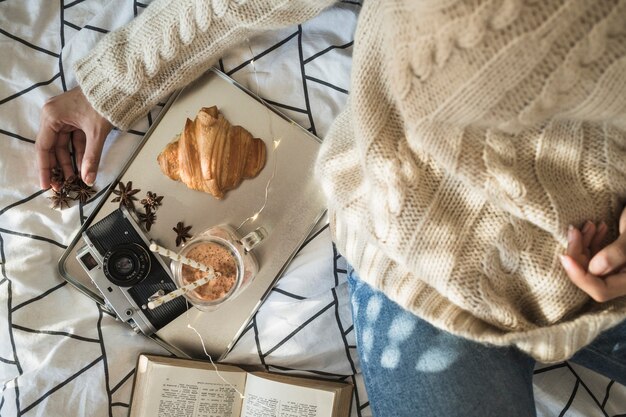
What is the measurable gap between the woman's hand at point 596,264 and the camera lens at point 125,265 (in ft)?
2.20

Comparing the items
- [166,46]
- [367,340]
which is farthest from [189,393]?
[166,46]

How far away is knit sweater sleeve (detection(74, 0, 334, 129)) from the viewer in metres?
0.80

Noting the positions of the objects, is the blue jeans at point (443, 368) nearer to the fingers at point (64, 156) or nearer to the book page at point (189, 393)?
the book page at point (189, 393)

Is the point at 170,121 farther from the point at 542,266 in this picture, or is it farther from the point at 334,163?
the point at 542,266

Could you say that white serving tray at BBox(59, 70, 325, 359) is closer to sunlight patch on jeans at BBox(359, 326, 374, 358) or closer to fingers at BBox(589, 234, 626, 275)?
sunlight patch on jeans at BBox(359, 326, 374, 358)

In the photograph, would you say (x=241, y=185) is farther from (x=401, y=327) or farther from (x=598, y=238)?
(x=598, y=238)

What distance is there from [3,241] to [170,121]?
383 millimetres

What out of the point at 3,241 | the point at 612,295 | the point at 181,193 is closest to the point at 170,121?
the point at 181,193

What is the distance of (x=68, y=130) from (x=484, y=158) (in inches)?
29.2

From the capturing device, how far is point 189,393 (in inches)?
37.7

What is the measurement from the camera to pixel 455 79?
1.71ft

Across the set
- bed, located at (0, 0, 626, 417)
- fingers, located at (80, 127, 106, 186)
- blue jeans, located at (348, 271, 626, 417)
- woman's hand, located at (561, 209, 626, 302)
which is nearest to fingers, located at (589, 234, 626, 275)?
woman's hand, located at (561, 209, 626, 302)

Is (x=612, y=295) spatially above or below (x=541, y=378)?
above

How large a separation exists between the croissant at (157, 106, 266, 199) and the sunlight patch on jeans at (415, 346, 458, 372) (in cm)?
42
